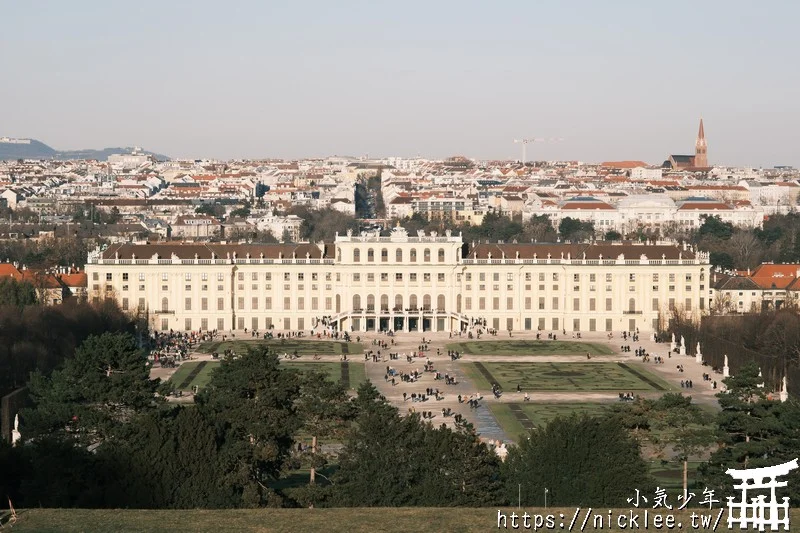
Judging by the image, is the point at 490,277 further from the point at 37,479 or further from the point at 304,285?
the point at 37,479

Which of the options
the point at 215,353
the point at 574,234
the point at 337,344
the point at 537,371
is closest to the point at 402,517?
the point at 537,371

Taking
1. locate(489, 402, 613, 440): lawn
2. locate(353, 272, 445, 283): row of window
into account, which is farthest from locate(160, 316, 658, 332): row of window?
locate(489, 402, 613, 440): lawn

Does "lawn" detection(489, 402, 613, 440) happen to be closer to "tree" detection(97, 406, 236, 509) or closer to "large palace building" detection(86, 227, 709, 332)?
"tree" detection(97, 406, 236, 509)

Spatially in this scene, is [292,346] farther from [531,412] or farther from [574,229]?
[574,229]

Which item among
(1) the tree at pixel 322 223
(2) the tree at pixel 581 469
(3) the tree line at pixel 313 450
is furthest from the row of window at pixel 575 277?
(2) the tree at pixel 581 469

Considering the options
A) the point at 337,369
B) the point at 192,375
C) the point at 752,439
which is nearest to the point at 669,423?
the point at 752,439
